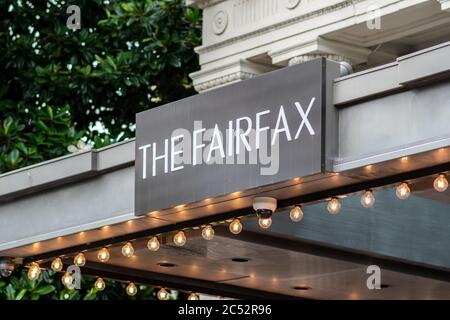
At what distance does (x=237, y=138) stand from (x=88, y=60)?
11272 millimetres

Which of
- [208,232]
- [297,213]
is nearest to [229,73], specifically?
[208,232]

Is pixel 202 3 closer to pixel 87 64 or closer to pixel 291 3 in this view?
pixel 291 3

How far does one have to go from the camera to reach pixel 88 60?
21062mm

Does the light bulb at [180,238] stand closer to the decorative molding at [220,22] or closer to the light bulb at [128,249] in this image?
the light bulb at [128,249]

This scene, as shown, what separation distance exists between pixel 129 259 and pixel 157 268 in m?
0.52

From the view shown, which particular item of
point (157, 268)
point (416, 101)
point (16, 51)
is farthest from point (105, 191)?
point (16, 51)

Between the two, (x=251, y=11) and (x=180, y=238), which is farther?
(x=251, y=11)

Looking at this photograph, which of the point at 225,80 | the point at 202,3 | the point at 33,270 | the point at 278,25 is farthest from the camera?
the point at 202,3

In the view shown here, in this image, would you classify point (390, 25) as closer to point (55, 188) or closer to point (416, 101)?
point (55, 188)

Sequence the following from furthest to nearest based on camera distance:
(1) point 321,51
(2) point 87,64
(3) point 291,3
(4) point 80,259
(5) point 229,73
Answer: (2) point 87,64 < (5) point 229,73 < (3) point 291,3 < (1) point 321,51 < (4) point 80,259

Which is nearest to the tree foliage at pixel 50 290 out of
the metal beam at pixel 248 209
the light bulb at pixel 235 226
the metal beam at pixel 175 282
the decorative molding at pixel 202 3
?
the metal beam at pixel 175 282

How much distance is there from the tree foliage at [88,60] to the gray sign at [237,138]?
9167mm

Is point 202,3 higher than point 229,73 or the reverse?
higher

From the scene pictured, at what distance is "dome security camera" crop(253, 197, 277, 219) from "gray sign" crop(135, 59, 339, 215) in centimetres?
31
